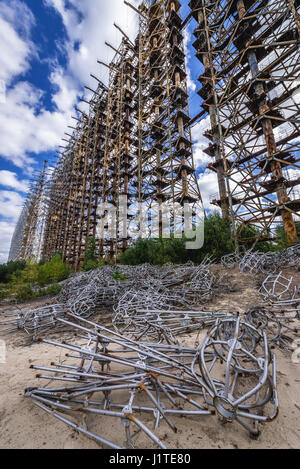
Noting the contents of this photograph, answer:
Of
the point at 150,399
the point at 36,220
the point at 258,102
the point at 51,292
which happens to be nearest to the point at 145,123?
the point at 258,102

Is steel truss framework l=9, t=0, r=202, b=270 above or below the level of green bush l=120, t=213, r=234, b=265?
above

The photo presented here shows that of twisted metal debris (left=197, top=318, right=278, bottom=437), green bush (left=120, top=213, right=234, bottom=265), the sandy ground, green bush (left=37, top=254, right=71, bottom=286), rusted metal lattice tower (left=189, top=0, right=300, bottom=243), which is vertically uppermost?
rusted metal lattice tower (left=189, top=0, right=300, bottom=243)

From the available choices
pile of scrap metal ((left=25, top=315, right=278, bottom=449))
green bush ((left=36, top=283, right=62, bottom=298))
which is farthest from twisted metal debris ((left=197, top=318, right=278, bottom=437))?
green bush ((left=36, top=283, right=62, bottom=298))

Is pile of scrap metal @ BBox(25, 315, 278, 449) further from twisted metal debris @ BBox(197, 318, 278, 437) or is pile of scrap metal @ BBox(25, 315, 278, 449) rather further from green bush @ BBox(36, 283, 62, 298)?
green bush @ BBox(36, 283, 62, 298)

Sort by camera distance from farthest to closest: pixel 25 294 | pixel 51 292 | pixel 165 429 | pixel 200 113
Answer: pixel 200 113 → pixel 51 292 → pixel 25 294 → pixel 165 429

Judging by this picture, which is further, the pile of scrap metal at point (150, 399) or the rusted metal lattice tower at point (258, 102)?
the rusted metal lattice tower at point (258, 102)

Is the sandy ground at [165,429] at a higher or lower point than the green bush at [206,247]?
lower

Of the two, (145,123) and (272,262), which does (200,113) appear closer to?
(145,123)

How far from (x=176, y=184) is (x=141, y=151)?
5.69 m

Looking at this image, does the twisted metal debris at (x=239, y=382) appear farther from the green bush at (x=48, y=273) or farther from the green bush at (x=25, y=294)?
the green bush at (x=48, y=273)

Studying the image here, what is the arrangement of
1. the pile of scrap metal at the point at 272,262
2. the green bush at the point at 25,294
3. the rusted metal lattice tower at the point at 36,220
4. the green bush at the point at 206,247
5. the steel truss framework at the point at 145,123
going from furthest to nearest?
the rusted metal lattice tower at the point at 36,220, the steel truss framework at the point at 145,123, the green bush at the point at 206,247, the green bush at the point at 25,294, the pile of scrap metal at the point at 272,262

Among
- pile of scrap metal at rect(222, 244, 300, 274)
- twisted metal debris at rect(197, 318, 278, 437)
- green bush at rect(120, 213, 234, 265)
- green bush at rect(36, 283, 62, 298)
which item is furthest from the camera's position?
green bush at rect(120, 213, 234, 265)

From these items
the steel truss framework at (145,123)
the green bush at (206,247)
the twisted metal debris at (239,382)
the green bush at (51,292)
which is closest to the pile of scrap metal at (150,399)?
the twisted metal debris at (239,382)
